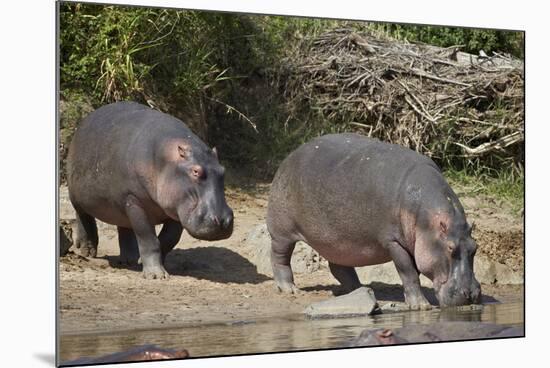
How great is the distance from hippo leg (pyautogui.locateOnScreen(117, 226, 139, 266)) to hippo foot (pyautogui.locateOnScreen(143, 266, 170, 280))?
5.0 inches

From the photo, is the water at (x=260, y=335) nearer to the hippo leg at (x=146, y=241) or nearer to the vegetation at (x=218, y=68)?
the hippo leg at (x=146, y=241)

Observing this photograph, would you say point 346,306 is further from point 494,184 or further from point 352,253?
point 494,184

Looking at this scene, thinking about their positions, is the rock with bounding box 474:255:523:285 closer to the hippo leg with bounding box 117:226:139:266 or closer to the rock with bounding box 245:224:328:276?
the rock with bounding box 245:224:328:276

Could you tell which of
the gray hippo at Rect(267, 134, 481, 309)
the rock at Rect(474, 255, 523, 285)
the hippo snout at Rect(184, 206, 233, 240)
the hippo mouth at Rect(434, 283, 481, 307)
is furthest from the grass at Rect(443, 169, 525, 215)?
the hippo snout at Rect(184, 206, 233, 240)

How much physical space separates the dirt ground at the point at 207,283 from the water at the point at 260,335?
0.14 metres

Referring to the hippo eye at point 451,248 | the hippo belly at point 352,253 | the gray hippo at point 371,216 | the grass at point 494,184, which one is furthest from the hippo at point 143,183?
the grass at point 494,184

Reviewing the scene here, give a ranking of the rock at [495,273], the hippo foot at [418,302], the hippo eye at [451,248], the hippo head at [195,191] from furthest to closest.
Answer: the rock at [495,273], the hippo head at [195,191], the hippo foot at [418,302], the hippo eye at [451,248]

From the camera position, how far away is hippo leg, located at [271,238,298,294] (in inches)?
419

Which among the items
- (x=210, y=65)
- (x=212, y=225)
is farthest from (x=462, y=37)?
(x=212, y=225)

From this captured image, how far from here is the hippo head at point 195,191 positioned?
32.5ft

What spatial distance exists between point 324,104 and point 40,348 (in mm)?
3988

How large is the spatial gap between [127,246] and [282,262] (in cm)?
129

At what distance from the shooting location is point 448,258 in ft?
31.6
